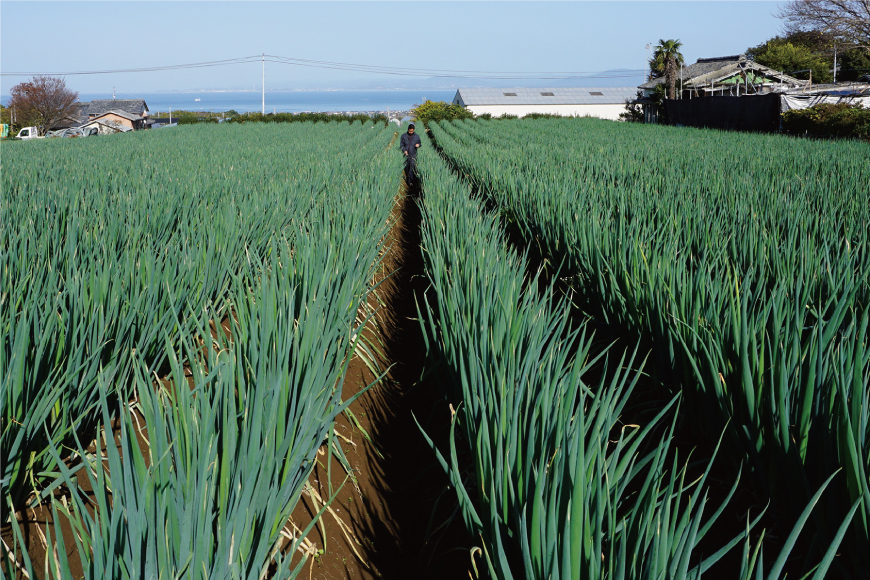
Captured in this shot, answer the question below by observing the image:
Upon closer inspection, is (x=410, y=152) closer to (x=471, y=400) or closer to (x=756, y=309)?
(x=756, y=309)

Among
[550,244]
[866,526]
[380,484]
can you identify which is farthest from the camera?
[550,244]

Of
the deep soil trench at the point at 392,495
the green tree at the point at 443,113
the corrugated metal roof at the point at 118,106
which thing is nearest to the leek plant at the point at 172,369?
the deep soil trench at the point at 392,495

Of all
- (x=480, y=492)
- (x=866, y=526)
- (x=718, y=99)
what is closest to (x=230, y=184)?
(x=480, y=492)

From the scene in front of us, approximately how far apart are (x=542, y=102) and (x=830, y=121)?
4408 centimetres

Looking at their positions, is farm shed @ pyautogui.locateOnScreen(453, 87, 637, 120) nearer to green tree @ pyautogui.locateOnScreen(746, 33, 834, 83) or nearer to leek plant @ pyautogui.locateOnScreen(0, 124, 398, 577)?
green tree @ pyautogui.locateOnScreen(746, 33, 834, 83)

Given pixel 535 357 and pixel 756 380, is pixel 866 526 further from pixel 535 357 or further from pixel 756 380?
pixel 535 357

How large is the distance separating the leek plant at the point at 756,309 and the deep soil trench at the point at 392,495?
87 cm

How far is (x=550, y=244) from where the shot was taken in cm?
414

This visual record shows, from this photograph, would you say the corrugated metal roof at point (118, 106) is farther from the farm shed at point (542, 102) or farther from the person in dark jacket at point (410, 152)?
the person in dark jacket at point (410, 152)

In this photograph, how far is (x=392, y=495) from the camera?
88.5 inches

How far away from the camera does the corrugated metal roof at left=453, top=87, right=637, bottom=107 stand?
185 ft

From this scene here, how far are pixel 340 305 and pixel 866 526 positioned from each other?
199cm

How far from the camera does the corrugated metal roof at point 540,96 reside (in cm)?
5634

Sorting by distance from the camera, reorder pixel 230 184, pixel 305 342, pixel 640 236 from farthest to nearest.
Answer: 1. pixel 230 184
2. pixel 640 236
3. pixel 305 342
